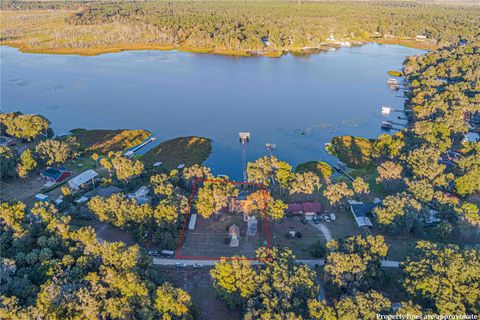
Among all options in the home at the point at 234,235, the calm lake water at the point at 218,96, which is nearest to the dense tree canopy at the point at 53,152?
the calm lake water at the point at 218,96

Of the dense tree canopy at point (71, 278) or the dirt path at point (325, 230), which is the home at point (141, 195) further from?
the dirt path at point (325, 230)

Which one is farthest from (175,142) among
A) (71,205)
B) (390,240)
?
(390,240)

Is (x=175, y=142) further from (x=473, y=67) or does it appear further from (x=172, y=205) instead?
(x=473, y=67)

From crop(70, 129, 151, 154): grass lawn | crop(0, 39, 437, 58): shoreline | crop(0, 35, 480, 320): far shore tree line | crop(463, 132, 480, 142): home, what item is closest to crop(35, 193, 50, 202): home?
crop(0, 35, 480, 320): far shore tree line

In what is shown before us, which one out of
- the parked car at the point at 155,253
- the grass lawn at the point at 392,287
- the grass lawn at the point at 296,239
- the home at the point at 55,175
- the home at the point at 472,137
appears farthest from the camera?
the home at the point at 472,137

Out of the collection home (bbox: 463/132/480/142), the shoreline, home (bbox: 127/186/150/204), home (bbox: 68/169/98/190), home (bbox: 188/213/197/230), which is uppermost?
the shoreline

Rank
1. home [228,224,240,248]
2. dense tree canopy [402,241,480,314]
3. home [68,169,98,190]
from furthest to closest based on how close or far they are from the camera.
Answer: home [68,169,98,190]
home [228,224,240,248]
dense tree canopy [402,241,480,314]

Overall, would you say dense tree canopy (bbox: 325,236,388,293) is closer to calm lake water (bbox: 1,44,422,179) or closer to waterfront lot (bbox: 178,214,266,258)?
waterfront lot (bbox: 178,214,266,258)
